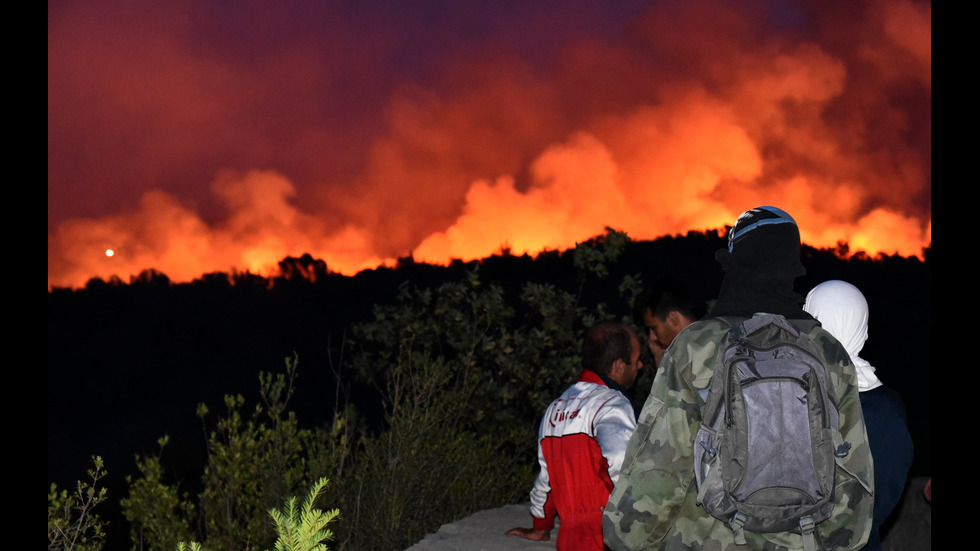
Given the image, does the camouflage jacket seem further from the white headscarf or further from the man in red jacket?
the man in red jacket

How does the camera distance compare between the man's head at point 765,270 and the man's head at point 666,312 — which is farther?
the man's head at point 666,312

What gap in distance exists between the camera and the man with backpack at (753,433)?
2533 millimetres

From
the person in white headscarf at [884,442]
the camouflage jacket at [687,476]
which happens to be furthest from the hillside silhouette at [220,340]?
the camouflage jacket at [687,476]

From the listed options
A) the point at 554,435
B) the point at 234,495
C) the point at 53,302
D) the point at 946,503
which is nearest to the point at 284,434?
the point at 234,495

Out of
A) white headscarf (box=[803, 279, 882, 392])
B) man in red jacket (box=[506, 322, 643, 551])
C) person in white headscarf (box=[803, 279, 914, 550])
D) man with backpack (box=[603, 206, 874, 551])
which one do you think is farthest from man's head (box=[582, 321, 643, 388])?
man with backpack (box=[603, 206, 874, 551])

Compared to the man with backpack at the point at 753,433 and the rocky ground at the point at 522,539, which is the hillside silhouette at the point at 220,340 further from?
the man with backpack at the point at 753,433

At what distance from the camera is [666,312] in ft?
17.2

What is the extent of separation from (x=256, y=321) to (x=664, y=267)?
1089cm

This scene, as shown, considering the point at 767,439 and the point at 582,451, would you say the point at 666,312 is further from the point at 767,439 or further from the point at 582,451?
the point at 767,439

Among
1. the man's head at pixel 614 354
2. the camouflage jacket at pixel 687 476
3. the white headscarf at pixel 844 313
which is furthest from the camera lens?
the man's head at pixel 614 354

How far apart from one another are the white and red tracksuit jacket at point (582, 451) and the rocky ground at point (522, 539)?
1825 millimetres

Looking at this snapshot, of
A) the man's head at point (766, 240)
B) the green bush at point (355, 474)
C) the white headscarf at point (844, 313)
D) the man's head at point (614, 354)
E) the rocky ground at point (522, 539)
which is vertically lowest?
the rocky ground at point (522, 539)

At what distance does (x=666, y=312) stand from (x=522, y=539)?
7.20 feet

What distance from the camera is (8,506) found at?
3854 mm
